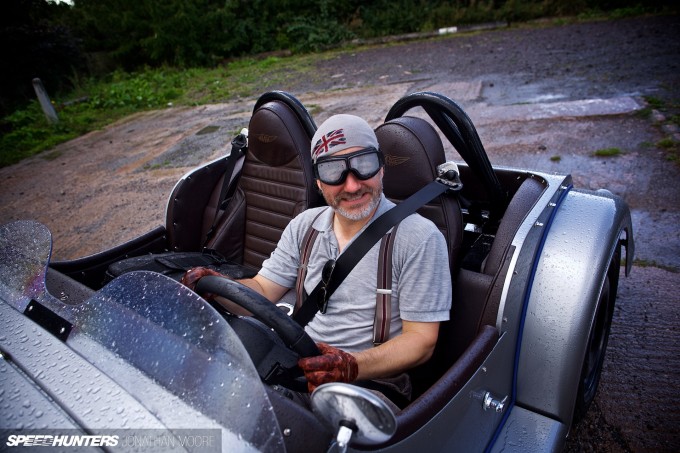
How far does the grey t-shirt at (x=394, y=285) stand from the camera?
1.54 meters

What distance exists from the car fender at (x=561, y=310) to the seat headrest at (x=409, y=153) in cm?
49

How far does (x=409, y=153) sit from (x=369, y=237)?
0.40 metres

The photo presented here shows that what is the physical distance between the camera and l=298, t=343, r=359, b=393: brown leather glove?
3.81 feet

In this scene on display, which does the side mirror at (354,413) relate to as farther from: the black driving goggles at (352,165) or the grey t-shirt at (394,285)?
the black driving goggles at (352,165)

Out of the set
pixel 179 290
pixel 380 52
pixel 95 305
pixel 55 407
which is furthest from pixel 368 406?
pixel 380 52

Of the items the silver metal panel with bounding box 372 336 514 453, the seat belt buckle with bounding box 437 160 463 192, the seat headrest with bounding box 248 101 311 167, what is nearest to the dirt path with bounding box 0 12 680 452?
the silver metal panel with bounding box 372 336 514 453

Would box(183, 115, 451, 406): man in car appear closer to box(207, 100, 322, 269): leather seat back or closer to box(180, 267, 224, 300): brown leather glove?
box(180, 267, 224, 300): brown leather glove

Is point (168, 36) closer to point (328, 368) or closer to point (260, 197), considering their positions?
point (260, 197)

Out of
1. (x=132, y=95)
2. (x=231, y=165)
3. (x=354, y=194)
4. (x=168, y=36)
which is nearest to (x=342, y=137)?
(x=354, y=194)

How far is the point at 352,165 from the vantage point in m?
1.62

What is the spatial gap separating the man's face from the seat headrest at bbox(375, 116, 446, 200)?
0.15 meters

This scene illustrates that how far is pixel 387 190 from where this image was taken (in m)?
1.88

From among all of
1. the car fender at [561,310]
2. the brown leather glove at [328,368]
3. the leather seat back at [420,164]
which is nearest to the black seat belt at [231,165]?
the leather seat back at [420,164]
